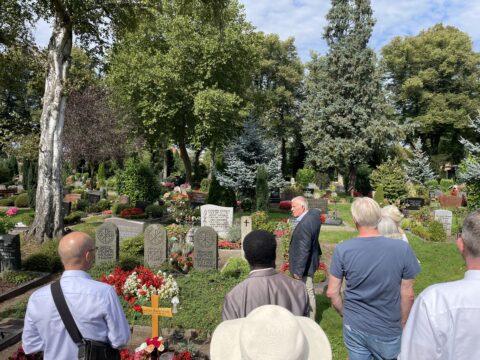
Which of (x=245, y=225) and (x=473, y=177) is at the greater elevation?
(x=473, y=177)

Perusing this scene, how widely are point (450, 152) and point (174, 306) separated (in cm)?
4289

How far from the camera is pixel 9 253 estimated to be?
34.3 feet

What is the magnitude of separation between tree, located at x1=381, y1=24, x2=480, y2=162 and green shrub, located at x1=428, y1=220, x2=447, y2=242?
2495 cm

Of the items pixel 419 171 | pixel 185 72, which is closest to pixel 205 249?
pixel 185 72

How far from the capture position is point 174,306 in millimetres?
7492

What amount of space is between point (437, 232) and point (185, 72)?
19669mm

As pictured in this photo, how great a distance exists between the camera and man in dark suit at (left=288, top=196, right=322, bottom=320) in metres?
6.41

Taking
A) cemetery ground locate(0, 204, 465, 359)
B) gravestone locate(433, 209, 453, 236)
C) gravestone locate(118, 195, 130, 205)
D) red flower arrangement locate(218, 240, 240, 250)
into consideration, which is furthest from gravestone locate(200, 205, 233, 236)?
gravestone locate(433, 209, 453, 236)

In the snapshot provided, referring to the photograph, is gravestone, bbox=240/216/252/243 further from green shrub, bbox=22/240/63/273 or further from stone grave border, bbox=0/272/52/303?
stone grave border, bbox=0/272/52/303

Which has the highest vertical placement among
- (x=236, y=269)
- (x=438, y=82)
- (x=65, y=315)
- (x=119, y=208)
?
(x=438, y=82)

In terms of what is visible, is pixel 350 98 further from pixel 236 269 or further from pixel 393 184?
pixel 236 269

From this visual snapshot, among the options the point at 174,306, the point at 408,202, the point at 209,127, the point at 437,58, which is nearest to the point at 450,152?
the point at 437,58

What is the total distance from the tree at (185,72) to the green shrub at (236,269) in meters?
17.1

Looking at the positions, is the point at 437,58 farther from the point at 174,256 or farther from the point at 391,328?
the point at 391,328
